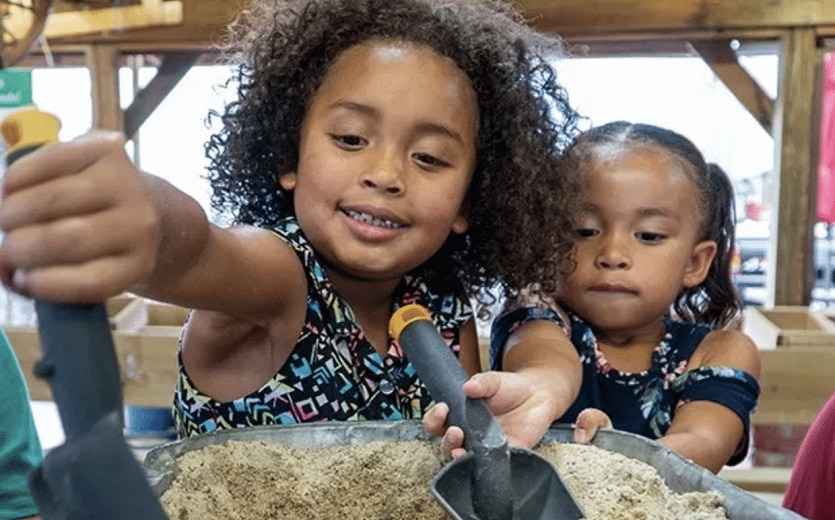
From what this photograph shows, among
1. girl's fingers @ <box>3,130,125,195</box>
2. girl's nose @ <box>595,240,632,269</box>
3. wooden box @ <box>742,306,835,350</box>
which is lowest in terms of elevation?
wooden box @ <box>742,306,835,350</box>

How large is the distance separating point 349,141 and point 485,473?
1.04 feet

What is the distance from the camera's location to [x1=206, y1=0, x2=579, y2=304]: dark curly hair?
785mm

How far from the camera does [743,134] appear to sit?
4527mm

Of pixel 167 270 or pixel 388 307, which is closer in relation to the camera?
pixel 167 270

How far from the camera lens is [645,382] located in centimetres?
85

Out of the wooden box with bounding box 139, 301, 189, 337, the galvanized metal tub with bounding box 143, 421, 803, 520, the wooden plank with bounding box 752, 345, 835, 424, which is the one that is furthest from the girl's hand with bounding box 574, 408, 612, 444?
the wooden box with bounding box 139, 301, 189, 337

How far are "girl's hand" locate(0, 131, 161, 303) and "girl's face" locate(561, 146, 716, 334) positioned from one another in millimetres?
584

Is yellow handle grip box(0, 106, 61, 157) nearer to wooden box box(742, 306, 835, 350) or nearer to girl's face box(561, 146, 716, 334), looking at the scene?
girl's face box(561, 146, 716, 334)

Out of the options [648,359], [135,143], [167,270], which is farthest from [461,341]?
[135,143]

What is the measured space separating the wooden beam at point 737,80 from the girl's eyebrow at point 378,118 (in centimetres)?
159

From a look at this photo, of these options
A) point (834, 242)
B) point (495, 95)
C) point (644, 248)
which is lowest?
point (834, 242)

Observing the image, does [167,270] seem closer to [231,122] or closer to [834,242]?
[231,122]

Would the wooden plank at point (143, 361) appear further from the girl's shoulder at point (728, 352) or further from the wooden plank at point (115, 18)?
the girl's shoulder at point (728, 352)

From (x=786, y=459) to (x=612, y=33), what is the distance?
1.01 metres
